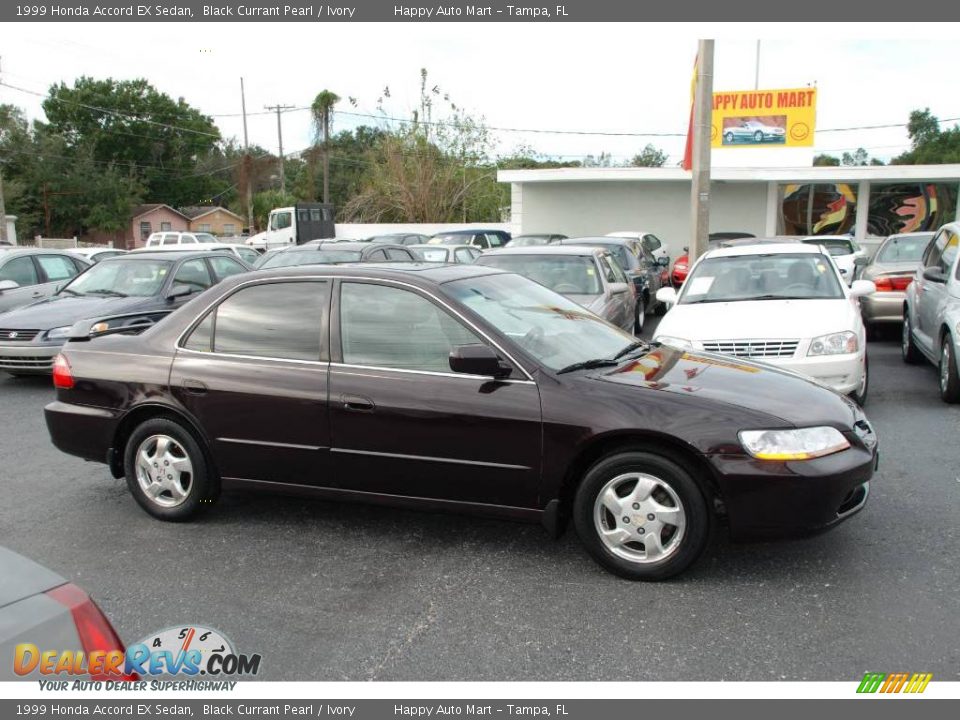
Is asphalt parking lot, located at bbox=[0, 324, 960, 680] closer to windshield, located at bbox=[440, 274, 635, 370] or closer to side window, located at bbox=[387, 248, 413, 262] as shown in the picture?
windshield, located at bbox=[440, 274, 635, 370]

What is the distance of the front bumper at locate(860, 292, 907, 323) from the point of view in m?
11.4

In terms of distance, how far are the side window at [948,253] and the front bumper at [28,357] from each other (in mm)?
9903

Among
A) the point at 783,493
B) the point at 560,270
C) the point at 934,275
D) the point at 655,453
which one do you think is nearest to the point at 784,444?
the point at 783,493

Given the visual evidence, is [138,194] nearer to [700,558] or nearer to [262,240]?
[262,240]

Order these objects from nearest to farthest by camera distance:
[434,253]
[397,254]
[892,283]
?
[892,283] < [397,254] < [434,253]

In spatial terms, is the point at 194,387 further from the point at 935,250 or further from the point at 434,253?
the point at 434,253

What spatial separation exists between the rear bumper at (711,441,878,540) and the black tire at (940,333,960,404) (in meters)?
4.44

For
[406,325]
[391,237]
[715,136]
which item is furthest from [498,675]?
[715,136]

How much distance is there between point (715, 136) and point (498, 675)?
84.2 ft

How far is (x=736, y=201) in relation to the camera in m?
25.4

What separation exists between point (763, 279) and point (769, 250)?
0.63 meters

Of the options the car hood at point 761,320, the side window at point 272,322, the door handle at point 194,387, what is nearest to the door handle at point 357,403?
the side window at point 272,322

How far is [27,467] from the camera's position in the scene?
6.45 metres

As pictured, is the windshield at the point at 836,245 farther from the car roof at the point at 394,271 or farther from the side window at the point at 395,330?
the side window at the point at 395,330
